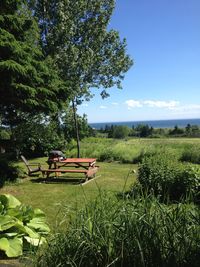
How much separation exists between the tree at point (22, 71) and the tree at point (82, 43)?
Answer: 614 centimetres

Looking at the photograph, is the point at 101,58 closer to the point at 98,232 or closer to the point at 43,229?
the point at 43,229

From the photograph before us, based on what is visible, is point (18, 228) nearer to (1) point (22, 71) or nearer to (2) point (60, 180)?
(1) point (22, 71)

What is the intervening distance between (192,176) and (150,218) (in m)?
5.05

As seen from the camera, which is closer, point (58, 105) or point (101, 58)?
point (58, 105)

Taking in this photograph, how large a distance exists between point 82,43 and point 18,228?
16.4 m

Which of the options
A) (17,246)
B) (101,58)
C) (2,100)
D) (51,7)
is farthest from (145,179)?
(51,7)

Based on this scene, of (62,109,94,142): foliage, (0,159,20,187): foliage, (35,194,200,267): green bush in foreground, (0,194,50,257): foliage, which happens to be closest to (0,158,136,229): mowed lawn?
(0,159,20,187): foliage

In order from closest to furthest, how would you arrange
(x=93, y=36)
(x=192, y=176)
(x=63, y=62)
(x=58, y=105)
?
1. (x=192, y=176)
2. (x=58, y=105)
3. (x=63, y=62)
4. (x=93, y=36)

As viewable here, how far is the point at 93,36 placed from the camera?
20.6 metres

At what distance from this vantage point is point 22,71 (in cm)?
1027

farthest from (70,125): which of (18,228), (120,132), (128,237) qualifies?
(120,132)

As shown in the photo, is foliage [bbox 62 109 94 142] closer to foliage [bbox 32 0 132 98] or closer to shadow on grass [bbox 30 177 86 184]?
foliage [bbox 32 0 132 98]

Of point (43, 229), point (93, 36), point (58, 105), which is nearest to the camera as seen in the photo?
point (43, 229)

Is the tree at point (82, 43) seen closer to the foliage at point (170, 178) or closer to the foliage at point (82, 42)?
the foliage at point (82, 42)
